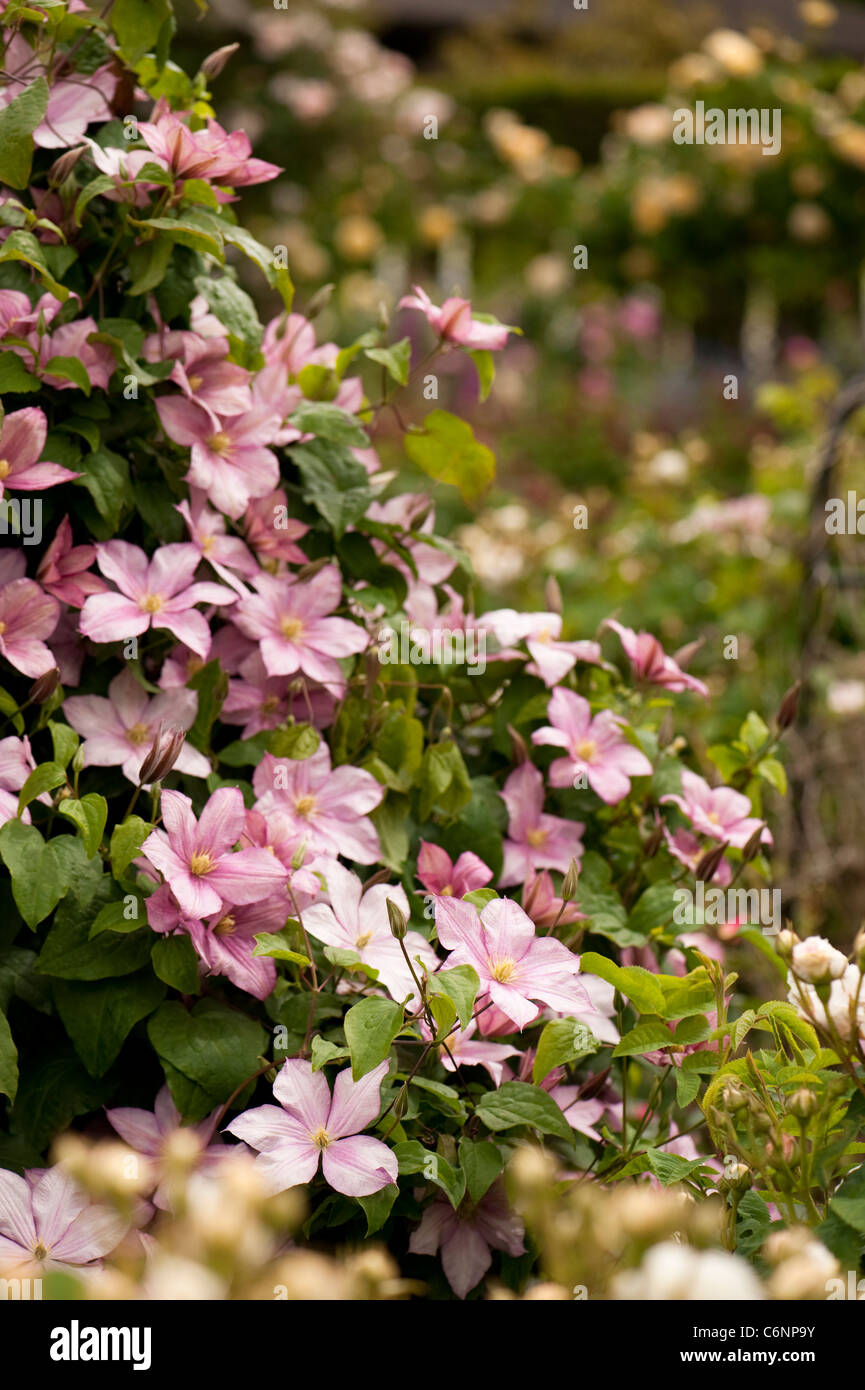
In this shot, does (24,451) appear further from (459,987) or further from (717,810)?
(717,810)

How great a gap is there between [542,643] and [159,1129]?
0.47m

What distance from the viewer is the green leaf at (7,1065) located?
755mm

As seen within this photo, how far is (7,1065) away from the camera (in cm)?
76

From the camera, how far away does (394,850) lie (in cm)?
97

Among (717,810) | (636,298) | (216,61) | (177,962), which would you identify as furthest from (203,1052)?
(636,298)

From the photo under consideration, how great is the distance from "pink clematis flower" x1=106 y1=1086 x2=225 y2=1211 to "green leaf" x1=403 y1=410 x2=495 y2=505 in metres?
0.53

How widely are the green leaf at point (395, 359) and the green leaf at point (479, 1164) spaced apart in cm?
55

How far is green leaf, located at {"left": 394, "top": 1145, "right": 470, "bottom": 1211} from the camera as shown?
0.78 m

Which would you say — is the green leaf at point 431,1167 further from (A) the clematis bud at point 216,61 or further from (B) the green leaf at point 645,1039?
(A) the clematis bud at point 216,61

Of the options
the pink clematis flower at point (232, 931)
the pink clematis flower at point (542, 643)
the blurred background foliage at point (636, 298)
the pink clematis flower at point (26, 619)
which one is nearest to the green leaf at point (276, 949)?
the pink clematis flower at point (232, 931)

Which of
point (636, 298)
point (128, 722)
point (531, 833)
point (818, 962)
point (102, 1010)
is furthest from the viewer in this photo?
point (636, 298)

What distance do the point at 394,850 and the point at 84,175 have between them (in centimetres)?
54

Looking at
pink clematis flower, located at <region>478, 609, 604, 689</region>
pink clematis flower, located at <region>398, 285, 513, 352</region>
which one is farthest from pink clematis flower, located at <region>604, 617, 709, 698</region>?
pink clematis flower, located at <region>398, 285, 513, 352</region>
